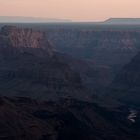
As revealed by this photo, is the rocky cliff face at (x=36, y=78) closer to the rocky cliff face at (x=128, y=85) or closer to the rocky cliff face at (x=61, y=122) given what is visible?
the rocky cliff face at (x=128, y=85)

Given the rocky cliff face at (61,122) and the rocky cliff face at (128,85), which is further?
the rocky cliff face at (128,85)

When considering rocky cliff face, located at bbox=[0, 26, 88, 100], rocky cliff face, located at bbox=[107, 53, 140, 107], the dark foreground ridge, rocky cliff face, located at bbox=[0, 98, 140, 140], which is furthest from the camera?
rocky cliff face, located at bbox=[107, 53, 140, 107]

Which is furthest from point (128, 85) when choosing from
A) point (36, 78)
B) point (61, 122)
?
point (61, 122)

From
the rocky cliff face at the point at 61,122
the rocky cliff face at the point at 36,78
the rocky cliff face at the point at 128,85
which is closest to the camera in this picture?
the rocky cliff face at the point at 61,122

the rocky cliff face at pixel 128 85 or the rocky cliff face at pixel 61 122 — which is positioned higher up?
the rocky cliff face at pixel 61 122

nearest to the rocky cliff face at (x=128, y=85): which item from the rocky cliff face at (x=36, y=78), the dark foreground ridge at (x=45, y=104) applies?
the dark foreground ridge at (x=45, y=104)

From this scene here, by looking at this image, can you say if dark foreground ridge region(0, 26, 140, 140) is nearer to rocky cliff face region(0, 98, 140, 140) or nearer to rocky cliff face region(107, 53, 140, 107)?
rocky cliff face region(0, 98, 140, 140)

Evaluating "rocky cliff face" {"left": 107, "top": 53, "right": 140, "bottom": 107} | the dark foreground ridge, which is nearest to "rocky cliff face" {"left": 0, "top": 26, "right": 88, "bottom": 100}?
the dark foreground ridge

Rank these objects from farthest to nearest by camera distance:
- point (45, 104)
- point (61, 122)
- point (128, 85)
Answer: point (128, 85)
point (45, 104)
point (61, 122)

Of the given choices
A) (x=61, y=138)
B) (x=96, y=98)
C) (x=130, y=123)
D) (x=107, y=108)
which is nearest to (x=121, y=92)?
(x=96, y=98)

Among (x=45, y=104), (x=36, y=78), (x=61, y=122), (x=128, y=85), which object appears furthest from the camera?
(x=128, y=85)

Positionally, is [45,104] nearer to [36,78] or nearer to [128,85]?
[36,78]
